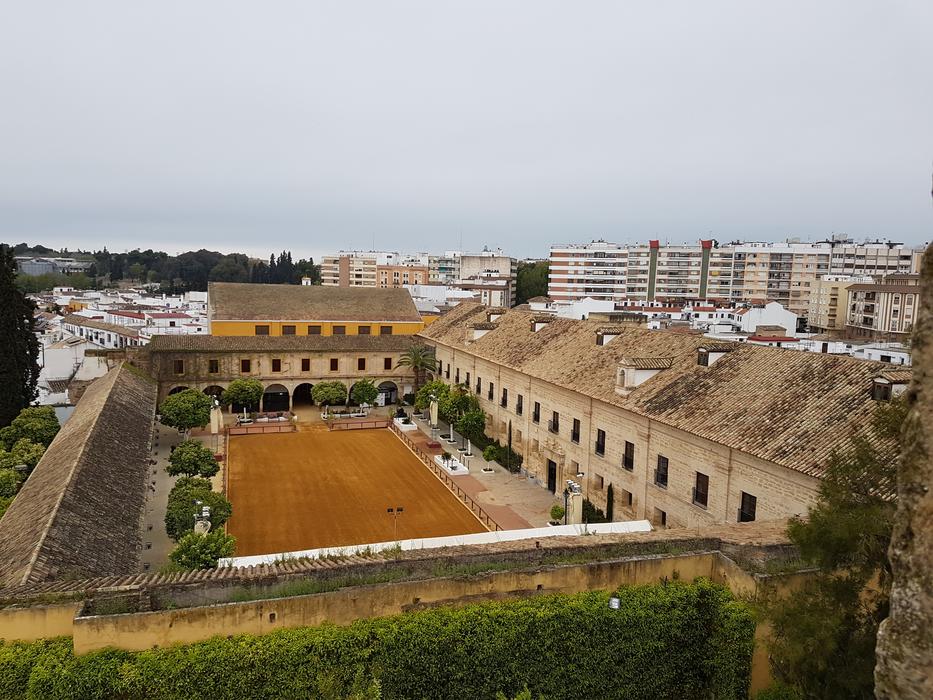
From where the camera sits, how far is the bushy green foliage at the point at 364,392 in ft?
165

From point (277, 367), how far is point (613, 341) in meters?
29.0

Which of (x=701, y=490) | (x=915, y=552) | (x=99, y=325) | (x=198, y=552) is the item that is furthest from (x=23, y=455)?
(x=99, y=325)

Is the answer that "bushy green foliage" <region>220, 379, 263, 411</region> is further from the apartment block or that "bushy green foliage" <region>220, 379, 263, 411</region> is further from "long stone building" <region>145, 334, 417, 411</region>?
the apartment block

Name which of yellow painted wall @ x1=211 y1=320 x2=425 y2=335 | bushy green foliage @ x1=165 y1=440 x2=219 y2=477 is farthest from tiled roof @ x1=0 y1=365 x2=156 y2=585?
yellow painted wall @ x1=211 y1=320 x2=425 y2=335

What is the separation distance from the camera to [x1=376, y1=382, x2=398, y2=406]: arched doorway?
5516 cm

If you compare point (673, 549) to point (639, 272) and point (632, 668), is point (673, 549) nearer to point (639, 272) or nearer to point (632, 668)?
point (632, 668)

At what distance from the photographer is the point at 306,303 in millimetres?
59250

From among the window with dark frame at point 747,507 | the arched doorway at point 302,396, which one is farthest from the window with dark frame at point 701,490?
the arched doorway at point 302,396

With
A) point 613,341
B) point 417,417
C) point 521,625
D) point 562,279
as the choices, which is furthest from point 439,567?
point 562,279

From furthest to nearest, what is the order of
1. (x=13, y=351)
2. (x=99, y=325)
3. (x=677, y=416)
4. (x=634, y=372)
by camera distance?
1. (x=99, y=325)
2. (x=13, y=351)
3. (x=634, y=372)
4. (x=677, y=416)

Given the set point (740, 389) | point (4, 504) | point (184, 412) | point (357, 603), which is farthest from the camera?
point (184, 412)

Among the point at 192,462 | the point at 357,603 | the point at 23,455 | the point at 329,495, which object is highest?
the point at 357,603

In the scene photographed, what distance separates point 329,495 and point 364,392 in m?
18.1

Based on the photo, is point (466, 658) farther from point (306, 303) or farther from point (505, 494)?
point (306, 303)
